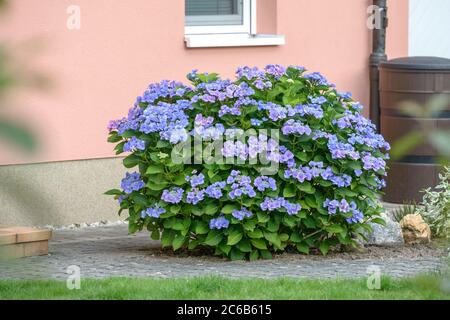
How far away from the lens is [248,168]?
19.0 feet

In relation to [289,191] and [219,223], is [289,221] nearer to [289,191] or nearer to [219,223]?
[289,191]

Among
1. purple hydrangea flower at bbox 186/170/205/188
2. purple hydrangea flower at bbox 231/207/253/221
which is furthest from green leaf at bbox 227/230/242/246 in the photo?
purple hydrangea flower at bbox 186/170/205/188

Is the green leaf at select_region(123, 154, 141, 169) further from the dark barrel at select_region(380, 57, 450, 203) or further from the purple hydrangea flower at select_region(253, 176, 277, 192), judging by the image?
the dark barrel at select_region(380, 57, 450, 203)

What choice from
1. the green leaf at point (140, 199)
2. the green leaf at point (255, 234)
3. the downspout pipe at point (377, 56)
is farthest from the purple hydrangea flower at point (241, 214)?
the downspout pipe at point (377, 56)

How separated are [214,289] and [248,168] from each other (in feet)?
4.34

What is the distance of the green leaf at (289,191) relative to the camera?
18.9ft

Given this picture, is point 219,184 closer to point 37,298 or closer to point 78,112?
point 37,298

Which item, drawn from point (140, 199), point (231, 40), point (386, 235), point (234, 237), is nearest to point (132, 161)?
point (140, 199)

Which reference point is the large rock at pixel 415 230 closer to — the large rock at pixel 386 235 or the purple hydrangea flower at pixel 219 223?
the large rock at pixel 386 235

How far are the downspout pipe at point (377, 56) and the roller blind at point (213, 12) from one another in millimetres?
1488

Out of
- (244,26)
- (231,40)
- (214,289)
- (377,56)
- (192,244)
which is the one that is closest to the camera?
(214,289)

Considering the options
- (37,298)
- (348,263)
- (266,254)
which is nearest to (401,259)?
(348,263)

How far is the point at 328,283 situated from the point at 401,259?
1.29m

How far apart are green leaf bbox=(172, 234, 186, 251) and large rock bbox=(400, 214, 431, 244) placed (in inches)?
69.2
